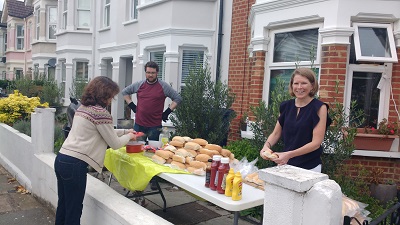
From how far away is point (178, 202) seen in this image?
5.66 m

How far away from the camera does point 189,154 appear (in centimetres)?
392

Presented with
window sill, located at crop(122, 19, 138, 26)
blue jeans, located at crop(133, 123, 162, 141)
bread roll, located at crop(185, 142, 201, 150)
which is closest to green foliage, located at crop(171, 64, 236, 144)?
blue jeans, located at crop(133, 123, 162, 141)

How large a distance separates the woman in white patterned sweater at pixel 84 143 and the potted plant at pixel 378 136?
140 inches

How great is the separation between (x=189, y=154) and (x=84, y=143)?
1065 millimetres

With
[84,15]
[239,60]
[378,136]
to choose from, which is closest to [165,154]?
[378,136]

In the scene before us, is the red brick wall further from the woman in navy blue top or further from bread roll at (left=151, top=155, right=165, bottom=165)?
the woman in navy blue top

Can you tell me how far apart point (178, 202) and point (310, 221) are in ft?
12.7

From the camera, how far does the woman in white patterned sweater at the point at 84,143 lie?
3.48 meters

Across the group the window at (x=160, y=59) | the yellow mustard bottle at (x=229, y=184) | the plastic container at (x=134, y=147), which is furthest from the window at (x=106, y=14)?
the yellow mustard bottle at (x=229, y=184)

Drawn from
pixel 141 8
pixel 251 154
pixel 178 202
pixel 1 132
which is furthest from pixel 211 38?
pixel 1 132

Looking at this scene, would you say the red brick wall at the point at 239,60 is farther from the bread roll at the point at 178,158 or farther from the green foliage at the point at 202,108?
the bread roll at the point at 178,158

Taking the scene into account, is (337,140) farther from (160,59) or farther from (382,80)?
(160,59)

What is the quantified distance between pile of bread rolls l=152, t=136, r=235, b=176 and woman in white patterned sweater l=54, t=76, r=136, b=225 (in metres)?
0.58

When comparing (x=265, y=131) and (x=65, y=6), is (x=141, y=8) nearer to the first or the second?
(x=265, y=131)
